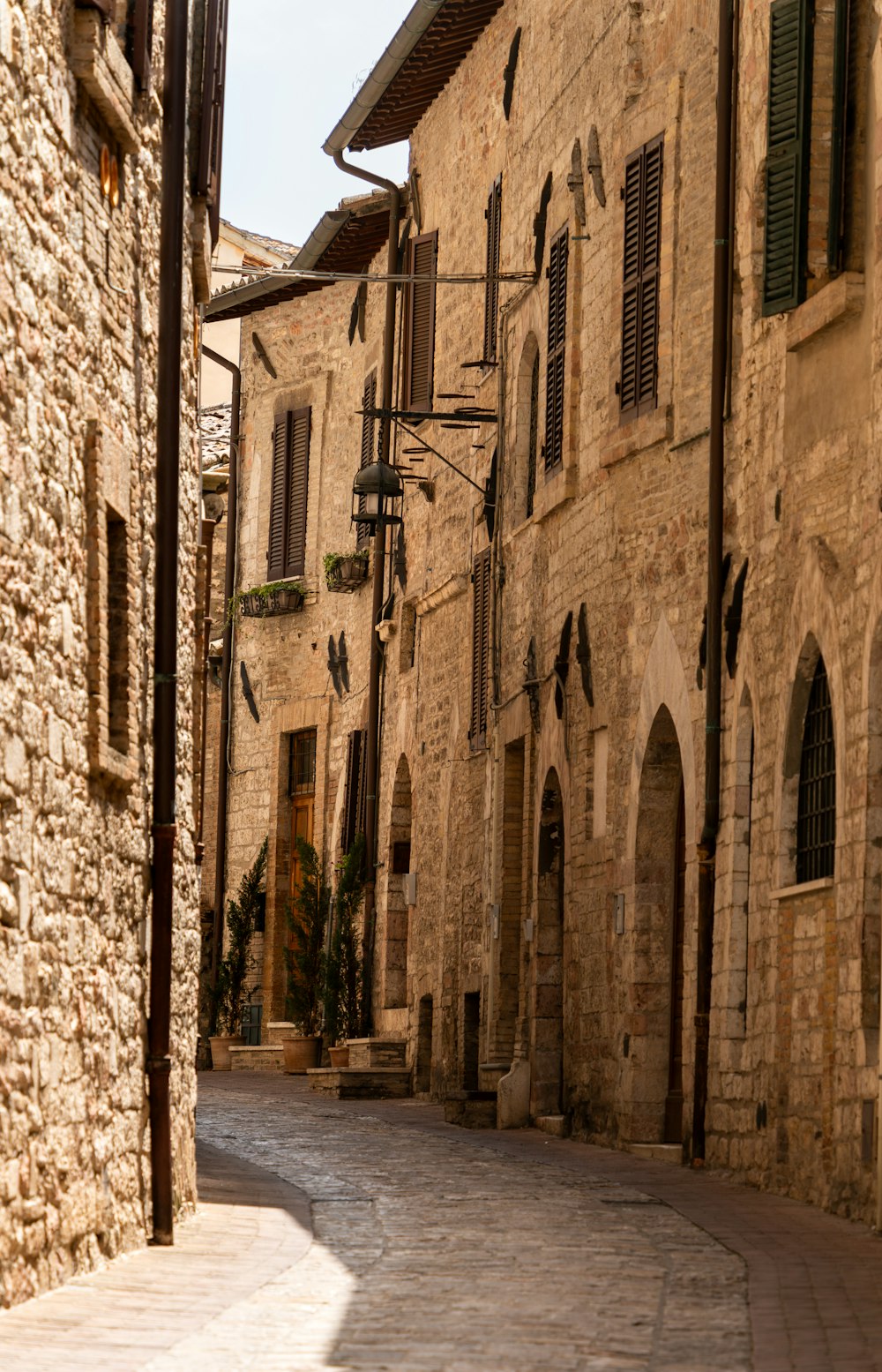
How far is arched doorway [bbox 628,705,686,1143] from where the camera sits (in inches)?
589

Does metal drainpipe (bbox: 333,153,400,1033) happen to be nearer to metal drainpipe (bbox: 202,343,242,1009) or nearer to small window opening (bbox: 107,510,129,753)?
metal drainpipe (bbox: 202,343,242,1009)

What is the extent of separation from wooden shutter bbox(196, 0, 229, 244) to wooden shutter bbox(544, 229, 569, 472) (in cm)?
666

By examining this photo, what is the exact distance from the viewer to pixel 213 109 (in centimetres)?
1098

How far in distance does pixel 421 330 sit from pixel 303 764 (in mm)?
5687

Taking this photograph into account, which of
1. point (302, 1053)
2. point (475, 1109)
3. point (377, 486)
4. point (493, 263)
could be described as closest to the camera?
point (475, 1109)

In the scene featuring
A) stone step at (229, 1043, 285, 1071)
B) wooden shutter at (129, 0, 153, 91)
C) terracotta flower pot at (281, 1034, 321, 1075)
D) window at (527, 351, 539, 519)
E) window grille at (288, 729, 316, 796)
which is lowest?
stone step at (229, 1043, 285, 1071)

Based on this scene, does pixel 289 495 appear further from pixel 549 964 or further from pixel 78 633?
pixel 78 633

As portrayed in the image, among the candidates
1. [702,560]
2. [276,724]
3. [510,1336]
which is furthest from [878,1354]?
[276,724]

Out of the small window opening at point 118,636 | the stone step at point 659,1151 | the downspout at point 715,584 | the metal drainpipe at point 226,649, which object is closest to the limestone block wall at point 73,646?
the small window opening at point 118,636

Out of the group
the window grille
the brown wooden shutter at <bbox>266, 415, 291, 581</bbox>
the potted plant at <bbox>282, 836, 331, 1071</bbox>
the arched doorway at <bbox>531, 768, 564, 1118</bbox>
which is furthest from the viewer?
the brown wooden shutter at <bbox>266, 415, 291, 581</bbox>

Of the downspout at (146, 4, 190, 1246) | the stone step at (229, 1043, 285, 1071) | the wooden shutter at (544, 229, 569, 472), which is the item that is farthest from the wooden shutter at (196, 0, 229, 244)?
the stone step at (229, 1043, 285, 1071)

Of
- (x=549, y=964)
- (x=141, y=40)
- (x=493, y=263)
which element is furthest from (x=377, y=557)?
(x=141, y=40)

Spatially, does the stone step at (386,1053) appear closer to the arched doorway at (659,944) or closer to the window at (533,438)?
the window at (533,438)

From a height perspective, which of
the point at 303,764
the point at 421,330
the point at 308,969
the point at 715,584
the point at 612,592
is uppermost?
the point at 421,330
